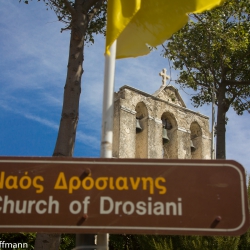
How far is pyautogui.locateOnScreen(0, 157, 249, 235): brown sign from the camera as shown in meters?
2.66

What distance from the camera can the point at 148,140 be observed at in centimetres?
2002

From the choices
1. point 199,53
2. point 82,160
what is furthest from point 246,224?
point 199,53

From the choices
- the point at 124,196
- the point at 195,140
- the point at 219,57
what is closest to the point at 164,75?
the point at 195,140

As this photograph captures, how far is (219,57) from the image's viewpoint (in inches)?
530

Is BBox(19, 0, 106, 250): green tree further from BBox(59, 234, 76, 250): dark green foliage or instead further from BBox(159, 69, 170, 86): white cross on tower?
BBox(159, 69, 170, 86): white cross on tower

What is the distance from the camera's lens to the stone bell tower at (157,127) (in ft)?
62.4

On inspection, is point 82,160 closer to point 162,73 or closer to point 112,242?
point 112,242

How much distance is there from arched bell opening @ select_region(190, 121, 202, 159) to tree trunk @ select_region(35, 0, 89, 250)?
1677 cm

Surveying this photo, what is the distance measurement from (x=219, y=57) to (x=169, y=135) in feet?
31.9

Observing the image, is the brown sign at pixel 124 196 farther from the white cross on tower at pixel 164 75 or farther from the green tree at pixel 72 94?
the white cross on tower at pixel 164 75

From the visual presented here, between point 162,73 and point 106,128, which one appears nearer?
point 106,128

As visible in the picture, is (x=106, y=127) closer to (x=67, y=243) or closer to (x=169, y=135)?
(x=67, y=243)

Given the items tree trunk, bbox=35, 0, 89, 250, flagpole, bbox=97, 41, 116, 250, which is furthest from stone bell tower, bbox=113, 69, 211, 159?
flagpole, bbox=97, 41, 116, 250

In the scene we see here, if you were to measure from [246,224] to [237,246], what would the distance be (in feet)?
16.6
